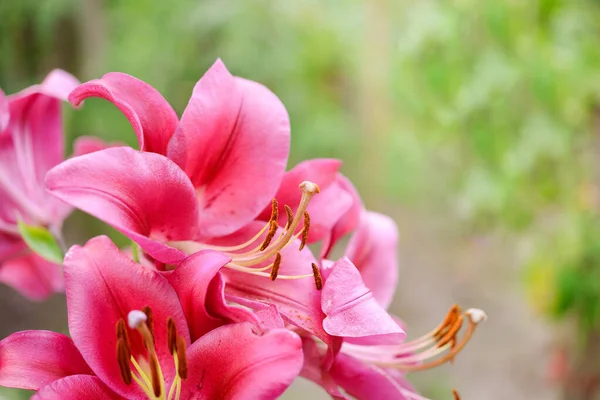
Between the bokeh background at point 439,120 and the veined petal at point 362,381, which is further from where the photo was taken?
the bokeh background at point 439,120

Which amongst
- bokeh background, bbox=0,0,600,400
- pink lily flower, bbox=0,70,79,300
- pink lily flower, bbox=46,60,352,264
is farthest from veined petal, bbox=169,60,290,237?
bokeh background, bbox=0,0,600,400

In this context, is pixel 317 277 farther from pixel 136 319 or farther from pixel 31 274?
pixel 31 274

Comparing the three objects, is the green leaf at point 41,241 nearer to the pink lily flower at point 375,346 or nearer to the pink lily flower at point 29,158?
the pink lily flower at point 29,158

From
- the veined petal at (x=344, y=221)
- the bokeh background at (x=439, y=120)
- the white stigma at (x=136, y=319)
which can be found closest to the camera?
the white stigma at (x=136, y=319)

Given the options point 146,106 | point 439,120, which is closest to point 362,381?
point 146,106

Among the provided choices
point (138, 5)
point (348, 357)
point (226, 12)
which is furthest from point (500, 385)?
point (348, 357)

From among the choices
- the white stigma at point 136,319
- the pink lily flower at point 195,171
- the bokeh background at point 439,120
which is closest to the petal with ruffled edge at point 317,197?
the pink lily flower at point 195,171
